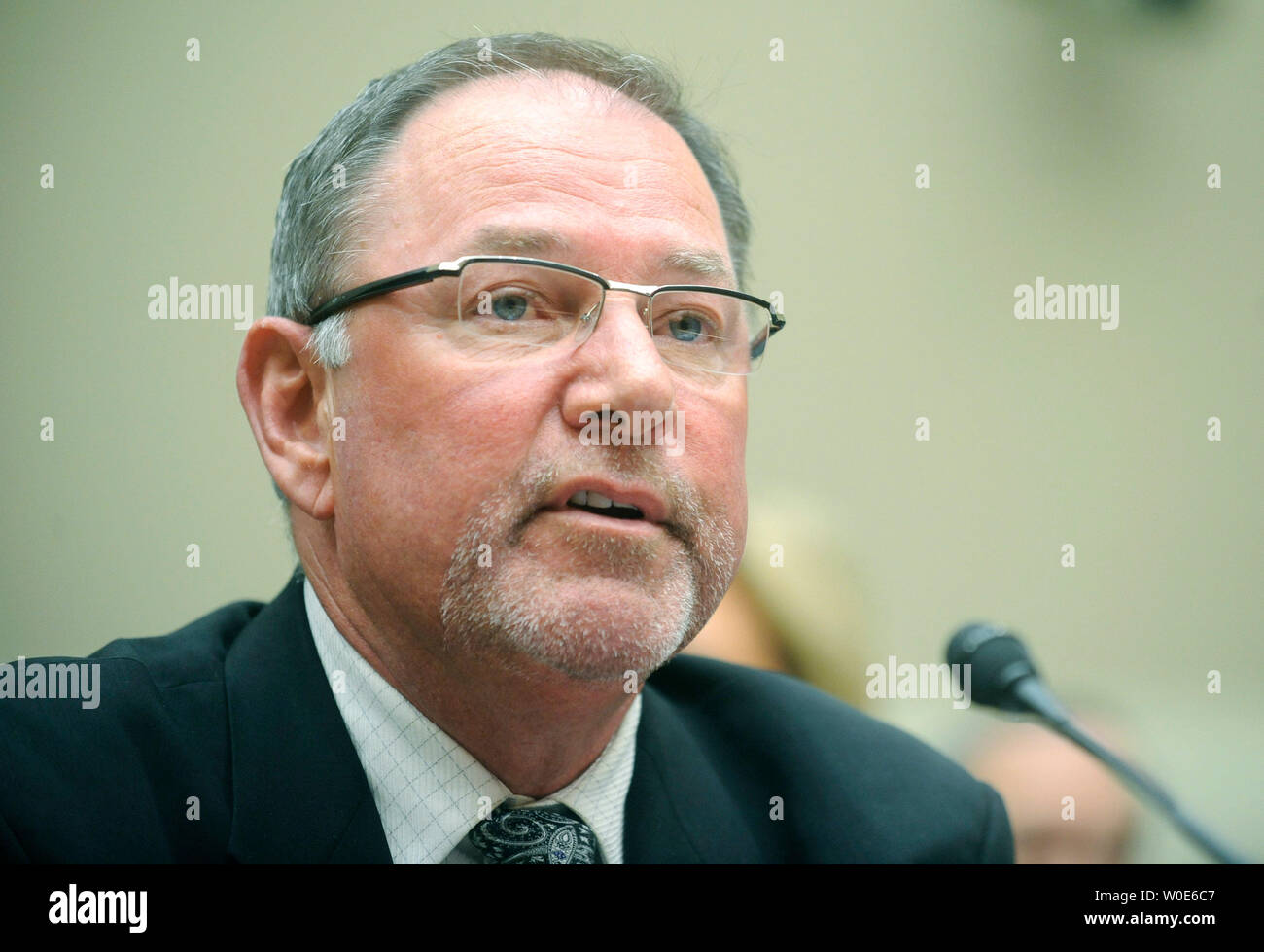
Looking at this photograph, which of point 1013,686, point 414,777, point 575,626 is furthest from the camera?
point 1013,686

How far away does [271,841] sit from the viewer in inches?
44.1

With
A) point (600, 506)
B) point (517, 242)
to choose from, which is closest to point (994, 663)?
point (600, 506)

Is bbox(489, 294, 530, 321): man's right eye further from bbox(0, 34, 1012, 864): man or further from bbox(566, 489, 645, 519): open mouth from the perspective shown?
bbox(566, 489, 645, 519): open mouth

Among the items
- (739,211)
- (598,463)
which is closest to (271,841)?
(598,463)

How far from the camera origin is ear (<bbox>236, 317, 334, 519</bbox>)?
127cm

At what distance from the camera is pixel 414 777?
3.96 ft

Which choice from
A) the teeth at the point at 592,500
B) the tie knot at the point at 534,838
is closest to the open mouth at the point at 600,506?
the teeth at the point at 592,500

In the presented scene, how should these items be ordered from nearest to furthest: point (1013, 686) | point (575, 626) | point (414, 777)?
point (575, 626) → point (414, 777) → point (1013, 686)

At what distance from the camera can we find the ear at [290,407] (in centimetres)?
127

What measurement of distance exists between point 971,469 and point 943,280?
0.50m

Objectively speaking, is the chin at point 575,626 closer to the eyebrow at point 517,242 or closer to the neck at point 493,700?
the neck at point 493,700

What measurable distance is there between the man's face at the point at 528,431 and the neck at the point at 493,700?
3 cm

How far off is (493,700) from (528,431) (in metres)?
0.34

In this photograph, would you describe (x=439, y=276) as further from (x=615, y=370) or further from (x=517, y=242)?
(x=615, y=370)
